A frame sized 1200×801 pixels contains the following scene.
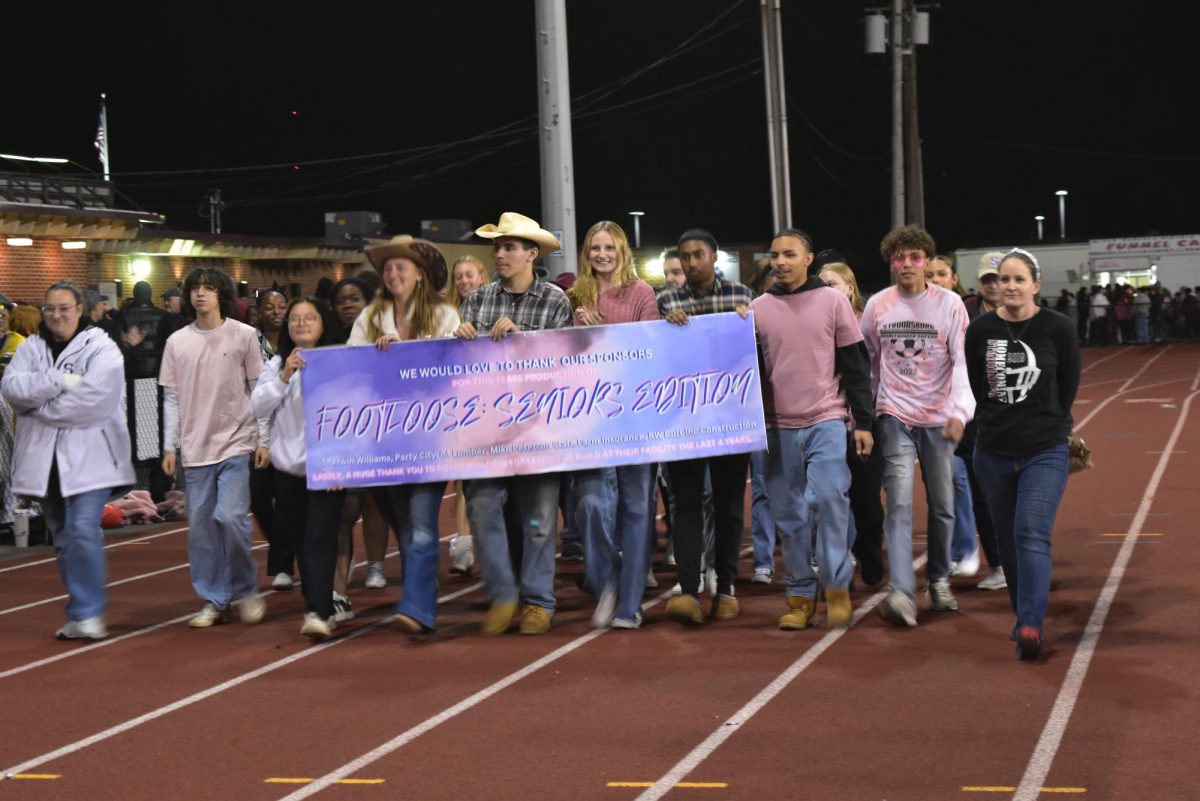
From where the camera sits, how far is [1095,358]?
40375 millimetres

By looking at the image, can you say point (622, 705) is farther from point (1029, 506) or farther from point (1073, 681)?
point (1029, 506)

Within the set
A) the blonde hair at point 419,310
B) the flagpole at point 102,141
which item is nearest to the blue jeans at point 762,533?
the blonde hair at point 419,310

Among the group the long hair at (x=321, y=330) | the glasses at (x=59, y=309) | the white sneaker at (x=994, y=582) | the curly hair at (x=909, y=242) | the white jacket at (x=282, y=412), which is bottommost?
the white sneaker at (x=994, y=582)

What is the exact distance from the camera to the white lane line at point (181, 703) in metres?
6.73

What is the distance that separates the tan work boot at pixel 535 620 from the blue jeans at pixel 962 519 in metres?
2.81

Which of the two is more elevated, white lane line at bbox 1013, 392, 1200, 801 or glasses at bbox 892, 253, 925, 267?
glasses at bbox 892, 253, 925, 267

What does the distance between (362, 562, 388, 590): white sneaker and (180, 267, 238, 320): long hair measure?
1.95 meters

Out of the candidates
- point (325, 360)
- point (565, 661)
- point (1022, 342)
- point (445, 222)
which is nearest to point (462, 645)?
point (565, 661)

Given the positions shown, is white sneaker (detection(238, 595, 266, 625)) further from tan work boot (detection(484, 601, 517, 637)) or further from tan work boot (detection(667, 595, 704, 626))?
tan work boot (detection(667, 595, 704, 626))

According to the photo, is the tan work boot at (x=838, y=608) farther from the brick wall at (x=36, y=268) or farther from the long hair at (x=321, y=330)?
the brick wall at (x=36, y=268)

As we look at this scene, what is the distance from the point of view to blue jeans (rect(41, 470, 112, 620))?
9.41 meters

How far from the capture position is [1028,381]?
8.00 metres

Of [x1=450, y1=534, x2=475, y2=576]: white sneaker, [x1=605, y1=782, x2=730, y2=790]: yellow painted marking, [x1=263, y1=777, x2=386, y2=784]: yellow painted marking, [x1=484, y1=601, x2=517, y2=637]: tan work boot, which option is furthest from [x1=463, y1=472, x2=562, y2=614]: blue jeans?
[x1=605, y1=782, x2=730, y2=790]: yellow painted marking

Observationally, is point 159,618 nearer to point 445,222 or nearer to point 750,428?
point 750,428
